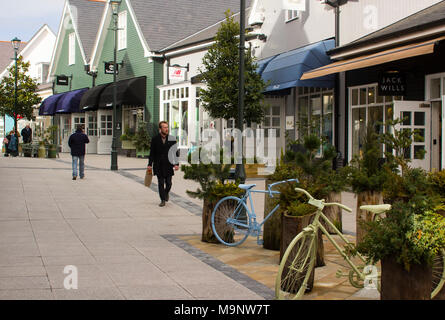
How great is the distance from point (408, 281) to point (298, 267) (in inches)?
48.4

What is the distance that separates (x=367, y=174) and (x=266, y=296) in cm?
240

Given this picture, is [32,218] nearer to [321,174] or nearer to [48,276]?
[48,276]

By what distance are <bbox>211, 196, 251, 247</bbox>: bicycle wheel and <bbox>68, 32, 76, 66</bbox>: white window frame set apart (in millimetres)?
34842

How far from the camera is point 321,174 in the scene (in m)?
7.20

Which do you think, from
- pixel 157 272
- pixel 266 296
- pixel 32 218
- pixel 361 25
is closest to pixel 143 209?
pixel 32 218

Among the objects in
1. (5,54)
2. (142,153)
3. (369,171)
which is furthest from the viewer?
(5,54)

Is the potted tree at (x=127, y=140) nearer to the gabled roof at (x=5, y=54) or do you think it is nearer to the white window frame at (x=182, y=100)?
the white window frame at (x=182, y=100)

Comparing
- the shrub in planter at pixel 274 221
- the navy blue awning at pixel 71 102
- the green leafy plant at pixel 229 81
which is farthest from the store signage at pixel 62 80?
the shrub in planter at pixel 274 221

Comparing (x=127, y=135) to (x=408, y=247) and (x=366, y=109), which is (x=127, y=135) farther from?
(x=408, y=247)

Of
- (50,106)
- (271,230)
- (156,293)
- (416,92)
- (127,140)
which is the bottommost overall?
(156,293)

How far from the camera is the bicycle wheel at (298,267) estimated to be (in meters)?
5.55

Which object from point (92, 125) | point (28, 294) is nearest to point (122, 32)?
point (92, 125)

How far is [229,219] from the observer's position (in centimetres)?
818

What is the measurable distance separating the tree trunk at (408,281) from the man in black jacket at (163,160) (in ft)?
27.0
